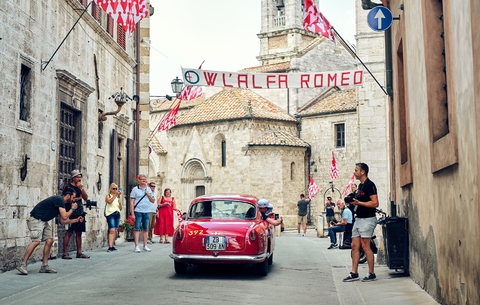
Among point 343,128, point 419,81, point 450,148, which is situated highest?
point 343,128

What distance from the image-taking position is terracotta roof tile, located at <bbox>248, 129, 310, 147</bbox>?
157ft

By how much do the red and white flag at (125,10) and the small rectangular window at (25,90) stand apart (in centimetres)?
211

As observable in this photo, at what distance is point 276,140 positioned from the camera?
158ft

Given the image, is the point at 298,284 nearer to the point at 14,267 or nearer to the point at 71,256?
the point at 14,267

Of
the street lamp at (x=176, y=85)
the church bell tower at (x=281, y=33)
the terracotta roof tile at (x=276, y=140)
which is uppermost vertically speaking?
the church bell tower at (x=281, y=33)

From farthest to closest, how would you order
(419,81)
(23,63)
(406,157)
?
(23,63) → (406,157) → (419,81)

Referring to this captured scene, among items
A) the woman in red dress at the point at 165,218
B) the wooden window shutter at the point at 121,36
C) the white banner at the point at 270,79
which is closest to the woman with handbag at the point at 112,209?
the white banner at the point at 270,79

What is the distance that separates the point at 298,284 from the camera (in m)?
10.8

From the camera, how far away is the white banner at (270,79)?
1681 cm

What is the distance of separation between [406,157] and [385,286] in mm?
2881

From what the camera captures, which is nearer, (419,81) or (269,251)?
(419,81)

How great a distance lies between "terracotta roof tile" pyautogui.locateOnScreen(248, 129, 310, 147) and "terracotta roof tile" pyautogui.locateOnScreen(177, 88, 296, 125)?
1.20 m

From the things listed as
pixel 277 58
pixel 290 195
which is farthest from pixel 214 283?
pixel 277 58

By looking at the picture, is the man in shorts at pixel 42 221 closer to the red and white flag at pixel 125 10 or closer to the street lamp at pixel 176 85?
the red and white flag at pixel 125 10
